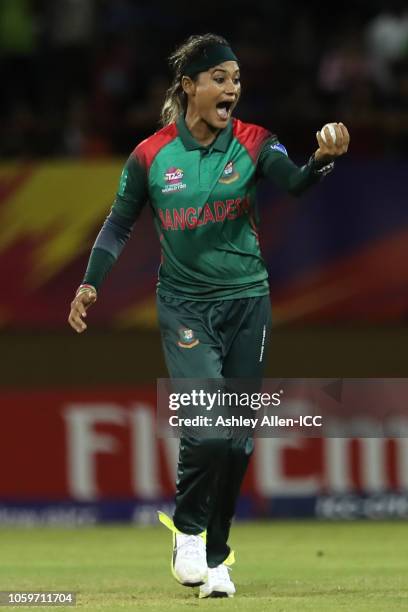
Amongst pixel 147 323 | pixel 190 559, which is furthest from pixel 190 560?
pixel 147 323

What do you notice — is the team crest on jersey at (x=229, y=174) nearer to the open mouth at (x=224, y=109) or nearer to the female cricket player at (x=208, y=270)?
the female cricket player at (x=208, y=270)

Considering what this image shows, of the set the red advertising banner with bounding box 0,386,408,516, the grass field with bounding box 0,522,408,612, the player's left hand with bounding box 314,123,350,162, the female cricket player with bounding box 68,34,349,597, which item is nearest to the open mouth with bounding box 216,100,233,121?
the female cricket player with bounding box 68,34,349,597

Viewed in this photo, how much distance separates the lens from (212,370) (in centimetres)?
623

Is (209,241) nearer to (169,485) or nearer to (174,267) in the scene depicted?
(174,267)

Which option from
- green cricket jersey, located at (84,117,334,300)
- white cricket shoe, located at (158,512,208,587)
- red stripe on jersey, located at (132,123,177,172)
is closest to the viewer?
white cricket shoe, located at (158,512,208,587)

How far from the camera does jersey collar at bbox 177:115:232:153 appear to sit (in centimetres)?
636

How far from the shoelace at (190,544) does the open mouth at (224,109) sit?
177 centimetres

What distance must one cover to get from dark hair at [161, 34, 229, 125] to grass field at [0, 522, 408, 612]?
209 centimetres

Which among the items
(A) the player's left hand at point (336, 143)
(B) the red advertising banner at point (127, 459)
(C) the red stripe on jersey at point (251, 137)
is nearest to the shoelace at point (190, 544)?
(C) the red stripe on jersey at point (251, 137)

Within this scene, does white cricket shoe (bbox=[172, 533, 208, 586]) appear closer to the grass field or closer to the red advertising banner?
the grass field

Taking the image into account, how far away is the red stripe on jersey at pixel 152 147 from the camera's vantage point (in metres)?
6.42

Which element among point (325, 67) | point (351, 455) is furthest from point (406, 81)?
point (351, 455)

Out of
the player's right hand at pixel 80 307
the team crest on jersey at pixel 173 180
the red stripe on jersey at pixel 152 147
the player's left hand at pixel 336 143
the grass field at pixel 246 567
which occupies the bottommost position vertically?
the grass field at pixel 246 567

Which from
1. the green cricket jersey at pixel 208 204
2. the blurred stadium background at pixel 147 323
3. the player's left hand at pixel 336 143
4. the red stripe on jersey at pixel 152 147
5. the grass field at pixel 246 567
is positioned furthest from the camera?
the blurred stadium background at pixel 147 323
